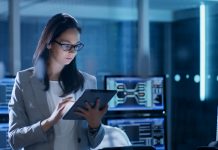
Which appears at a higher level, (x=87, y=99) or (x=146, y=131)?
(x=87, y=99)

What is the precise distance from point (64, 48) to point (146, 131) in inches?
58.8

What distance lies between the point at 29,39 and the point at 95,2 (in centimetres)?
62

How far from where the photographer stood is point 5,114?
2.54m

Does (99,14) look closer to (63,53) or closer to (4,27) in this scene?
(4,27)

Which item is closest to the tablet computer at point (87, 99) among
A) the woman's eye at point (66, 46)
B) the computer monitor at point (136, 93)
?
the woman's eye at point (66, 46)

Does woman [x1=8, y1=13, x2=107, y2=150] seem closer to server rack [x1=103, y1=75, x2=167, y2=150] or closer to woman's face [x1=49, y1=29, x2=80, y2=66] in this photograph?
woman's face [x1=49, y1=29, x2=80, y2=66]

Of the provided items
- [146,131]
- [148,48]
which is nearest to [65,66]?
[146,131]

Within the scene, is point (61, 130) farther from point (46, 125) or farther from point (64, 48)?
point (64, 48)

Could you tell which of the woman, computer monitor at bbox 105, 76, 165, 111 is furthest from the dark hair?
computer monitor at bbox 105, 76, 165, 111

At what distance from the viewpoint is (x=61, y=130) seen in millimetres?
1594

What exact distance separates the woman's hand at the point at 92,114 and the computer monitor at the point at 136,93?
4.47 ft

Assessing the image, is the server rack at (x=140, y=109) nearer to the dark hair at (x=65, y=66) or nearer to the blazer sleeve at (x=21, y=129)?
the dark hair at (x=65, y=66)

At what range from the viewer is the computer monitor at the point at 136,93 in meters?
2.98

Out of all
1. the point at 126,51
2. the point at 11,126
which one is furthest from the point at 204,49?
the point at 11,126
